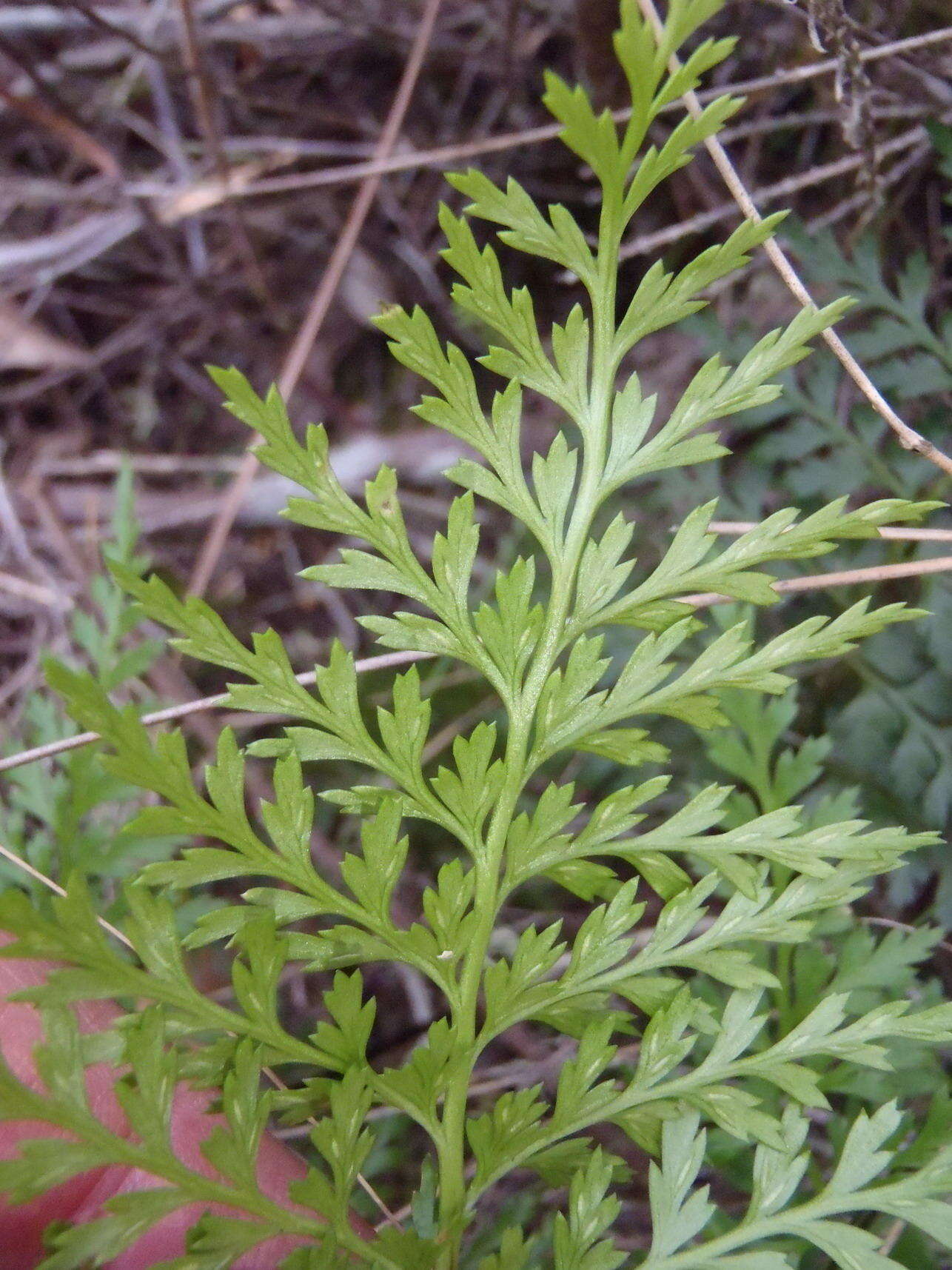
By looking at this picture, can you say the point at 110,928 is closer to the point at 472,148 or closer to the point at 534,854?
the point at 534,854

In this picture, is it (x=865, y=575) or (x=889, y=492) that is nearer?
(x=865, y=575)

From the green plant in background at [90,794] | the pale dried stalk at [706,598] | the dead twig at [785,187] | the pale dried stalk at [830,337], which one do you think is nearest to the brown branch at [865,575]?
the pale dried stalk at [706,598]

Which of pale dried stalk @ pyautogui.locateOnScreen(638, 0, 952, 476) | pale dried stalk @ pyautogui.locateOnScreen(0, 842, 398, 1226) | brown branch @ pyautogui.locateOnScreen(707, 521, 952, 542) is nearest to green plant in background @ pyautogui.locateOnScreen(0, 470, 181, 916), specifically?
pale dried stalk @ pyautogui.locateOnScreen(0, 842, 398, 1226)

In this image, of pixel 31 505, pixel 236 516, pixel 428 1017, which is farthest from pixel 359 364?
pixel 428 1017

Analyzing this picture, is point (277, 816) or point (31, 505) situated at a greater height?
point (277, 816)

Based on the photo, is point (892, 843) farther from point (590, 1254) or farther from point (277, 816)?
point (277, 816)

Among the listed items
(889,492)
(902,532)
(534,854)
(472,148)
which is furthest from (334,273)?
(534,854)
